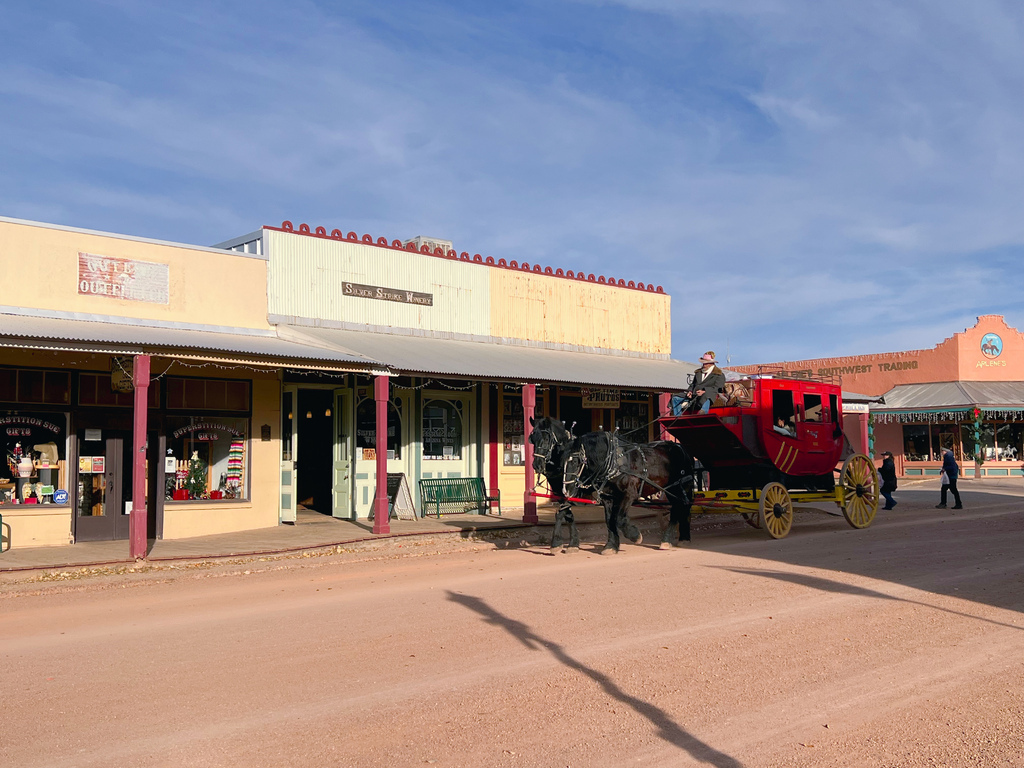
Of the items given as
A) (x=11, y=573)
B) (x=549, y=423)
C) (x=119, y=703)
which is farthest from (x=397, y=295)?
(x=119, y=703)

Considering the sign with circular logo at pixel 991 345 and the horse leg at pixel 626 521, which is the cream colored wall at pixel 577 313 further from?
the sign with circular logo at pixel 991 345

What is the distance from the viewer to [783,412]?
52.8 ft

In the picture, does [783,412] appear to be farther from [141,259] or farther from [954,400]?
[954,400]

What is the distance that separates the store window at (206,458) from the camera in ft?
54.5

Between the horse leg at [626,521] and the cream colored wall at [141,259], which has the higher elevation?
the cream colored wall at [141,259]

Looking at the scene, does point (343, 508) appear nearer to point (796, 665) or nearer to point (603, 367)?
point (603, 367)

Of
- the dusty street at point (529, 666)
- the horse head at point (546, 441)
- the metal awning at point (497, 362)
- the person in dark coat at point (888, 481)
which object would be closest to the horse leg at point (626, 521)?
the horse head at point (546, 441)

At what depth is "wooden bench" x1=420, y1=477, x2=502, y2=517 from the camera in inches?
776

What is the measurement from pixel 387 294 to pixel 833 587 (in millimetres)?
11914

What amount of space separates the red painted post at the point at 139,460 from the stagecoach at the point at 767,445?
26.4 feet

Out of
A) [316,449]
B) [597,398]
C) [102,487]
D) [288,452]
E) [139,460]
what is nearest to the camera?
[139,460]

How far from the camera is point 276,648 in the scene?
7.89 meters

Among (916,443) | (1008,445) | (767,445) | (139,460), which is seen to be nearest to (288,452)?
(139,460)

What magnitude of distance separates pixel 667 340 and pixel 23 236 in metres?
15.9
